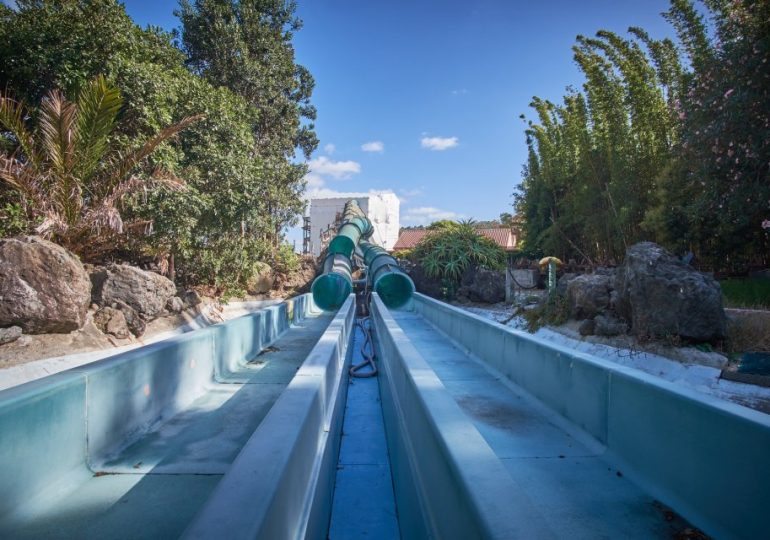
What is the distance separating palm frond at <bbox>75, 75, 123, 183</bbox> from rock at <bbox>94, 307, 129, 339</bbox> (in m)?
2.31

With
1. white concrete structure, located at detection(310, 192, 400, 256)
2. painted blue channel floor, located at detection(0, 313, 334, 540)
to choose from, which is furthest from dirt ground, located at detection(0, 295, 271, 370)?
white concrete structure, located at detection(310, 192, 400, 256)

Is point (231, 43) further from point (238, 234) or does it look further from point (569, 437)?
point (569, 437)

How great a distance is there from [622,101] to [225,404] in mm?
11310

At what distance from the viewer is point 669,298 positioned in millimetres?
5391

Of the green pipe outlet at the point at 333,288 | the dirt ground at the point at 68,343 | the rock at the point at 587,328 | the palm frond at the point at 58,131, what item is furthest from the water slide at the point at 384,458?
the green pipe outlet at the point at 333,288

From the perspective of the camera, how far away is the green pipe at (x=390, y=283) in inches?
495

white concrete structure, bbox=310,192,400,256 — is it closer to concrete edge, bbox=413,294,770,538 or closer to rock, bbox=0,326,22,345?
rock, bbox=0,326,22,345

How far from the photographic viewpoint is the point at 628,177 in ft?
35.4

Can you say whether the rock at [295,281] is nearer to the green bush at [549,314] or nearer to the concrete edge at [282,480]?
the green bush at [549,314]

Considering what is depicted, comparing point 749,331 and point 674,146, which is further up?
point 674,146

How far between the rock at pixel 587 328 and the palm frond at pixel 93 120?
26.3 ft

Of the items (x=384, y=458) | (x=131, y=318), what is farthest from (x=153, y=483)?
(x=131, y=318)

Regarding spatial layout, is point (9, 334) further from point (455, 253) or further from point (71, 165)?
point (455, 253)

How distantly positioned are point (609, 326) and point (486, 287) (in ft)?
26.2
